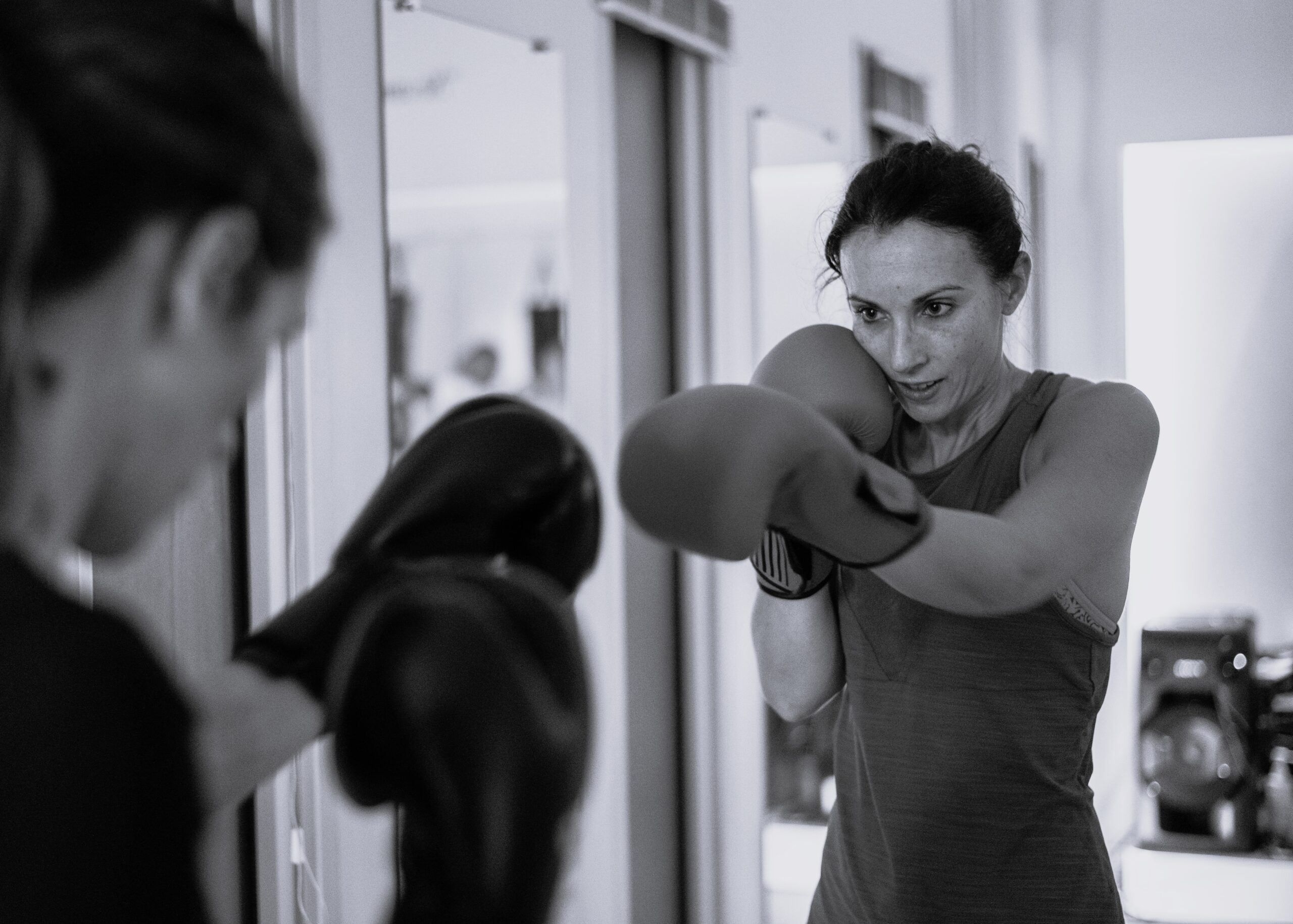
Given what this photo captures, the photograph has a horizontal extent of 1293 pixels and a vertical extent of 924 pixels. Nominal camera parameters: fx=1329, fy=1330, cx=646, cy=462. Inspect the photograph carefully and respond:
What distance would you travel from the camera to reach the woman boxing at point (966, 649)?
1340 millimetres

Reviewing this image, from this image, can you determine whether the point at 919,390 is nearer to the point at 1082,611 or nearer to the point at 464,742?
the point at 1082,611

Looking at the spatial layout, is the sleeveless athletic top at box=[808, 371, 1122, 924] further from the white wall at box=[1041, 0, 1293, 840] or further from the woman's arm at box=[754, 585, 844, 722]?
the white wall at box=[1041, 0, 1293, 840]

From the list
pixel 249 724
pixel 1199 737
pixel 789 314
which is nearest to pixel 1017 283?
pixel 249 724

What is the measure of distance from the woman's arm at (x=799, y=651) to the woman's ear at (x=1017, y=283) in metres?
0.38

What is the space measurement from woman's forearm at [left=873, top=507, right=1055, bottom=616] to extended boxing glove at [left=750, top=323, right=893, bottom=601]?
11.3 inches

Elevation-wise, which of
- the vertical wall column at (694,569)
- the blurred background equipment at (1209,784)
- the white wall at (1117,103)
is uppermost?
the white wall at (1117,103)

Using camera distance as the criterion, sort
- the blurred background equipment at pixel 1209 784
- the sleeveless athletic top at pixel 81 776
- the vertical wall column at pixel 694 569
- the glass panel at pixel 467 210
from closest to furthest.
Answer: the sleeveless athletic top at pixel 81 776
the glass panel at pixel 467 210
the vertical wall column at pixel 694 569
the blurred background equipment at pixel 1209 784

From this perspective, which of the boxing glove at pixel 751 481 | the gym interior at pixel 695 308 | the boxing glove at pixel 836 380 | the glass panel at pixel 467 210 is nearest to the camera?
the boxing glove at pixel 751 481

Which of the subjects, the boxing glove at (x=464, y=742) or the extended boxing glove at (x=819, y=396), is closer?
the boxing glove at (x=464, y=742)

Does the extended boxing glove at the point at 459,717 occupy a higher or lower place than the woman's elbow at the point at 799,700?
higher

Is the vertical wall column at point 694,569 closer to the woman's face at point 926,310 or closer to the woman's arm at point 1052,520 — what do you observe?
the woman's face at point 926,310

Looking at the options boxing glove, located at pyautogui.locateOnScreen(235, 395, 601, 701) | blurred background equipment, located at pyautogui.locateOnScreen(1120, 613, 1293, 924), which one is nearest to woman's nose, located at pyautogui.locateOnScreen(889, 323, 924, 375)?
boxing glove, located at pyautogui.locateOnScreen(235, 395, 601, 701)

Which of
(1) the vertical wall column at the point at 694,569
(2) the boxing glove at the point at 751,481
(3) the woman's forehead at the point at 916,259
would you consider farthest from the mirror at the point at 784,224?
(2) the boxing glove at the point at 751,481

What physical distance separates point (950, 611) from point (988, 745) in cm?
21
